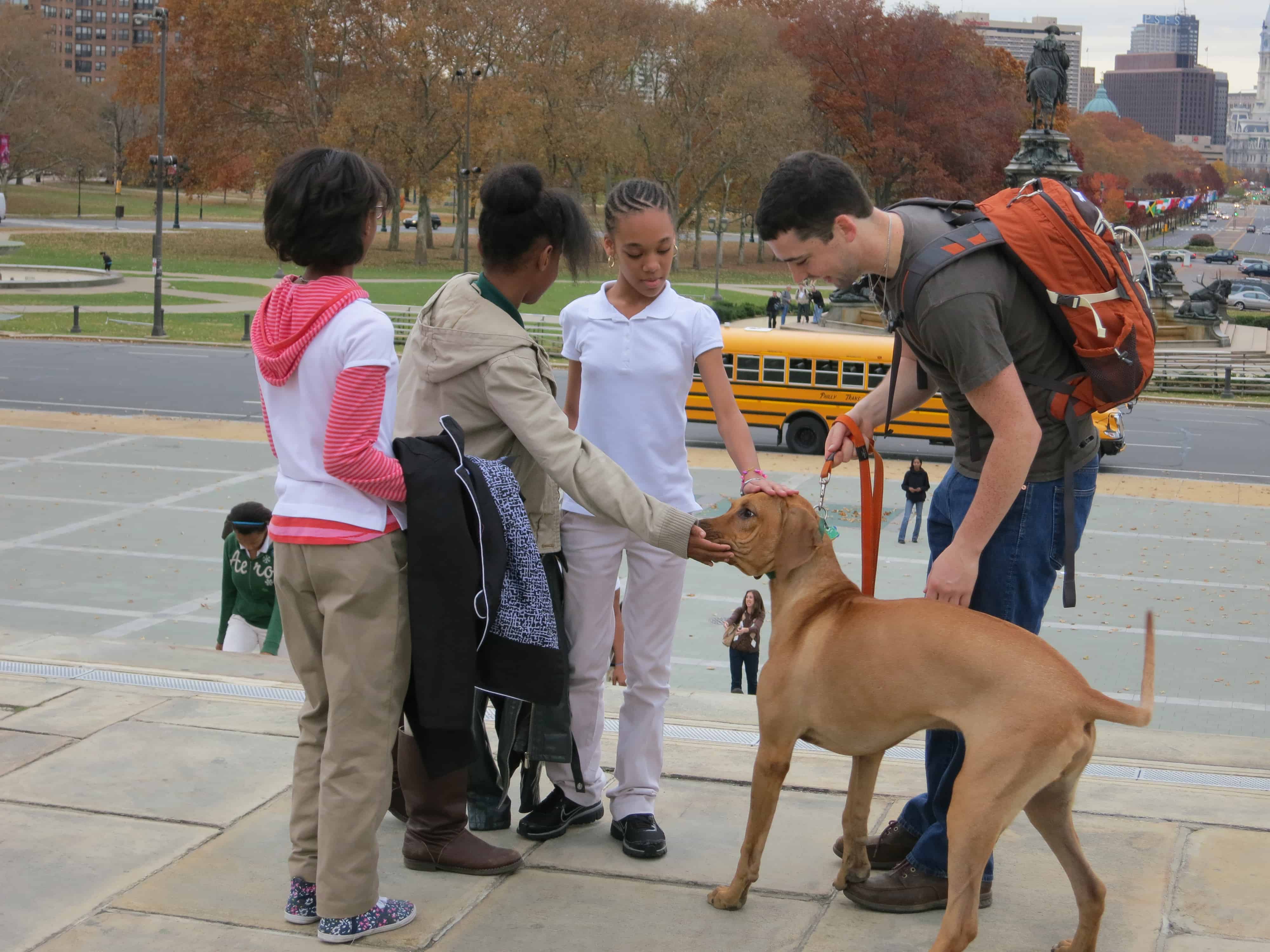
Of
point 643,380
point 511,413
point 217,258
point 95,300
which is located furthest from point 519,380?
point 217,258

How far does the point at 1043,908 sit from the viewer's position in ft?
13.4

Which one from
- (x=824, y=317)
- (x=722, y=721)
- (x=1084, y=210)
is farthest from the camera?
(x=824, y=317)

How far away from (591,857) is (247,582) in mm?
4218

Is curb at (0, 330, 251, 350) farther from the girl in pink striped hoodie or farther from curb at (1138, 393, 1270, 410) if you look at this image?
the girl in pink striped hoodie

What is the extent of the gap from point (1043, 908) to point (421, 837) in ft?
6.45

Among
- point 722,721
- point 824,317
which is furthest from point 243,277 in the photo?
point 722,721

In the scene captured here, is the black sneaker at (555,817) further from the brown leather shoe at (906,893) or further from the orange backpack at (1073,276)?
the orange backpack at (1073,276)

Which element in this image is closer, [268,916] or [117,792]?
[268,916]

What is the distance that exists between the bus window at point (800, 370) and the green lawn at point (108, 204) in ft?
189

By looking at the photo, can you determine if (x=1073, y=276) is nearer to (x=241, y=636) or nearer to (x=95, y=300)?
(x=241, y=636)

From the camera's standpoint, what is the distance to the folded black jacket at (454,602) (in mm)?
3703

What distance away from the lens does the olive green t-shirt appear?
345 cm

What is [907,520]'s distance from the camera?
15500mm

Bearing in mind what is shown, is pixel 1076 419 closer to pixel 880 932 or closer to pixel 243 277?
pixel 880 932
